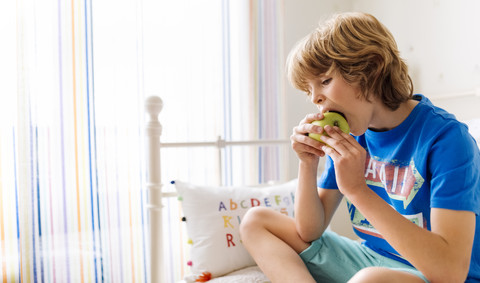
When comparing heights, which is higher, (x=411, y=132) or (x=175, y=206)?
(x=411, y=132)

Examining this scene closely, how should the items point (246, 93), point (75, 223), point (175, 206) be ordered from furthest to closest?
point (246, 93), point (175, 206), point (75, 223)

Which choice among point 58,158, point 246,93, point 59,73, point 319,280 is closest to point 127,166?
point 58,158

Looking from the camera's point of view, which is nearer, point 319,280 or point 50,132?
point 319,280

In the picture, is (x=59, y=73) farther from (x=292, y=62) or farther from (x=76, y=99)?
(x=292, y=62)

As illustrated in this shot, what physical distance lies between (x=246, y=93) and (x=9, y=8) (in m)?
1.05

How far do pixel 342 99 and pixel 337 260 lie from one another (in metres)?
Result: 0.43

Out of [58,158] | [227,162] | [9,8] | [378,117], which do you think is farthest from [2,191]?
[378,117]

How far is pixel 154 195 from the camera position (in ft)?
4.68

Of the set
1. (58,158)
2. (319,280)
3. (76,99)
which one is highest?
(76,99)

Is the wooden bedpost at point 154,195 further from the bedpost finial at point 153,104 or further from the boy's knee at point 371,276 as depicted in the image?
the boy's knee at point 371,276

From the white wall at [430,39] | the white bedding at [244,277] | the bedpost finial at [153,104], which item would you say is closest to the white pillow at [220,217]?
the white bedding at [244,277]

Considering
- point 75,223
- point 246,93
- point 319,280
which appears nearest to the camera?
point 319,280

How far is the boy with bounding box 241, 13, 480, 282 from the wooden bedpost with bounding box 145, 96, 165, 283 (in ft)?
1.33

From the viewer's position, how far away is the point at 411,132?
93cm
